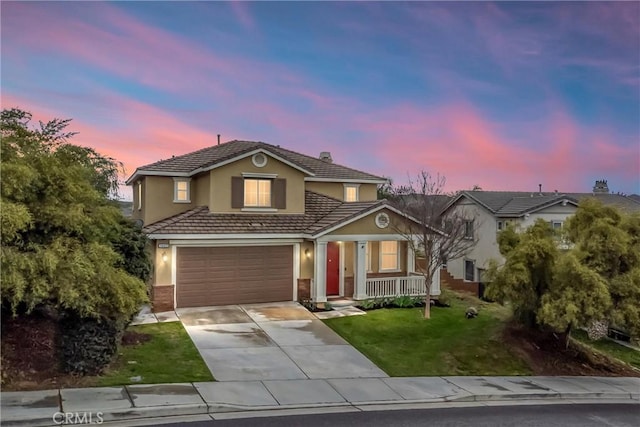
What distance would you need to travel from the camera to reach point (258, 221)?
1911 cm

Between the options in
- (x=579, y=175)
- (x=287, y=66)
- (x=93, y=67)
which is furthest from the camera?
(x=579, y=175)

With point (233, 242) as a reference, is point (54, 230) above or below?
above

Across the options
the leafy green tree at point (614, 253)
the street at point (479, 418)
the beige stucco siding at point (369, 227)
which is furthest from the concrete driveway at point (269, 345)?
the leafy green tree at point (614, 253)

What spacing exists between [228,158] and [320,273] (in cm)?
595

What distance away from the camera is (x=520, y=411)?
397 inches

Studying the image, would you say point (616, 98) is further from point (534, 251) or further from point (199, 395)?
point (199, 395)

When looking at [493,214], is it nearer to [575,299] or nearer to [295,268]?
[295,268]

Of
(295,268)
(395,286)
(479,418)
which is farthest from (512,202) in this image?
(479,418)

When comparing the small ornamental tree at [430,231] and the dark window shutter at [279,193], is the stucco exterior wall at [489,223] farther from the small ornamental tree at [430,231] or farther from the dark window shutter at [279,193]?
the dark window shutter at [279,193]

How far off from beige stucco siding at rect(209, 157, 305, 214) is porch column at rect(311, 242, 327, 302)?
9.07 feet

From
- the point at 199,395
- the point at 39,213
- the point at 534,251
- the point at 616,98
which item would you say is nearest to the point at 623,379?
the point at 534,251

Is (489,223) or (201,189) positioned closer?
(201,189)

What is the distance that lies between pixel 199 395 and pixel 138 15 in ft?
40.4

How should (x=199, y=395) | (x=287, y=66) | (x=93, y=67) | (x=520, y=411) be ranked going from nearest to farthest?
(x=199, y=395)
(x=520, y=411)
(x=93, y=67)
(x=287, y=66)
